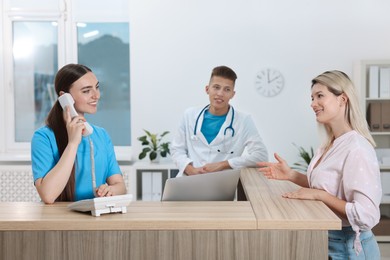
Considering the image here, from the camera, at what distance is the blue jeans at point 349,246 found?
7.24ft

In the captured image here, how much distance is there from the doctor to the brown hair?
4.13 ft

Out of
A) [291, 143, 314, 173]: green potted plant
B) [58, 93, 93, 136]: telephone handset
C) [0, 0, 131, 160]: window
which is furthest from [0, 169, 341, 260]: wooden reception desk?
[0, 0, 131, 160]: window

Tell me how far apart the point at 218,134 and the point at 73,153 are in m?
1.52

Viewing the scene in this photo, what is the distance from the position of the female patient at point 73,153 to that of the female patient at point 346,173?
0.81 meters

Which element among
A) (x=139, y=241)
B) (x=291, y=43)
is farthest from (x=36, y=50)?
(x=139, y=241)

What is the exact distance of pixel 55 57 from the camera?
6.25m

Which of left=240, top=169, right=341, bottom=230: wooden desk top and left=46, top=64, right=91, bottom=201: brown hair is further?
left=46, top=64, right=91, bottom=201: brown hair

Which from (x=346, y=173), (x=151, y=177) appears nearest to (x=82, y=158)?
(x=346, y=173)

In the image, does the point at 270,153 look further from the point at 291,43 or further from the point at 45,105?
the point at 45,105

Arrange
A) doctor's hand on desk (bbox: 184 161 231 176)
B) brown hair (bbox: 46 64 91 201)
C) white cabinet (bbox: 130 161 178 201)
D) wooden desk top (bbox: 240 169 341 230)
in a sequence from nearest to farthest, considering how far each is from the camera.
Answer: wooden desk top (bbox: 240 169 341 230), brown hair (bbox: 46 64 91 201), doctor's hand on desk (bbox: 184 161 231 176), white cabinet (bbox: 130 161 178 201)

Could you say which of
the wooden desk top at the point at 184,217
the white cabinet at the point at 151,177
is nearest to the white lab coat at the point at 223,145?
the wooden desk top at the point at 184,217

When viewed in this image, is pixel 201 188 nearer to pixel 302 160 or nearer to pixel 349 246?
pixel 349 246

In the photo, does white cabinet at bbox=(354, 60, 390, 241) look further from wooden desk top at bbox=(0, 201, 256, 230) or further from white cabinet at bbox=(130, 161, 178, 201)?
wooden desk top at bbox=(0, 201, 256, 230)

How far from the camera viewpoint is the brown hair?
7.83 ft
